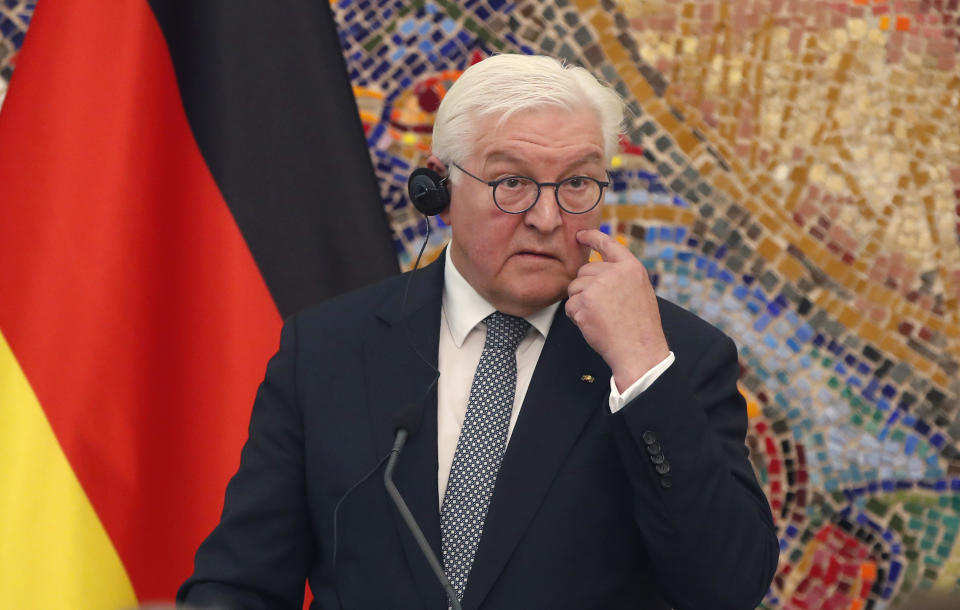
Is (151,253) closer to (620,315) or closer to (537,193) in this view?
(537,193)

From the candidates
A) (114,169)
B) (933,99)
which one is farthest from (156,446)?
(933,99)

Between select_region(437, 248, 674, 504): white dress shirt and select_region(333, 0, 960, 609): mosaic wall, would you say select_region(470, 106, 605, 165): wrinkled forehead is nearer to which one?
select_region(437, 248, 674, 504): white dress shirt

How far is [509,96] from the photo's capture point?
1.73 metres

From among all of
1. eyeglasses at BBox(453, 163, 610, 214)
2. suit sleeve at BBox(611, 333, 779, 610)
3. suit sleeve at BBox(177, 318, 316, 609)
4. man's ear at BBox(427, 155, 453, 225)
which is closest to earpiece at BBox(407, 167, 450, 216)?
man's ear at BBox(427, 155, 453, 225)

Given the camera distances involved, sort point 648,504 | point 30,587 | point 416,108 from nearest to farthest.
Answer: point 648,504 < point 30,587 < point 416,108

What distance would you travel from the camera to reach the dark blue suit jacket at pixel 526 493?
1.52 m

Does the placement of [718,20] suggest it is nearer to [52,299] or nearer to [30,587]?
[52,299]

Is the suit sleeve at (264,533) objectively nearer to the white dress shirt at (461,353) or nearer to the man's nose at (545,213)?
the white dress shirt at (461,353)

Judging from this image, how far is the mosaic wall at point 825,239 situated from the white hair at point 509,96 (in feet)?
2.57

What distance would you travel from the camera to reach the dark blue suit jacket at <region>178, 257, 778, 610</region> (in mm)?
1516

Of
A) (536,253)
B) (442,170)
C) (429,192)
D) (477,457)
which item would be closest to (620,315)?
(536,253)

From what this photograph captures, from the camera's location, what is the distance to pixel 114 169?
2393mm

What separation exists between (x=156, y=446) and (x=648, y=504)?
1336mm

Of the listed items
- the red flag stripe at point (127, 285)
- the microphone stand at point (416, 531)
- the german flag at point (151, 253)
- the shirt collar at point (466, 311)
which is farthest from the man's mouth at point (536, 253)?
the red flag stripe at point (127, 285)
